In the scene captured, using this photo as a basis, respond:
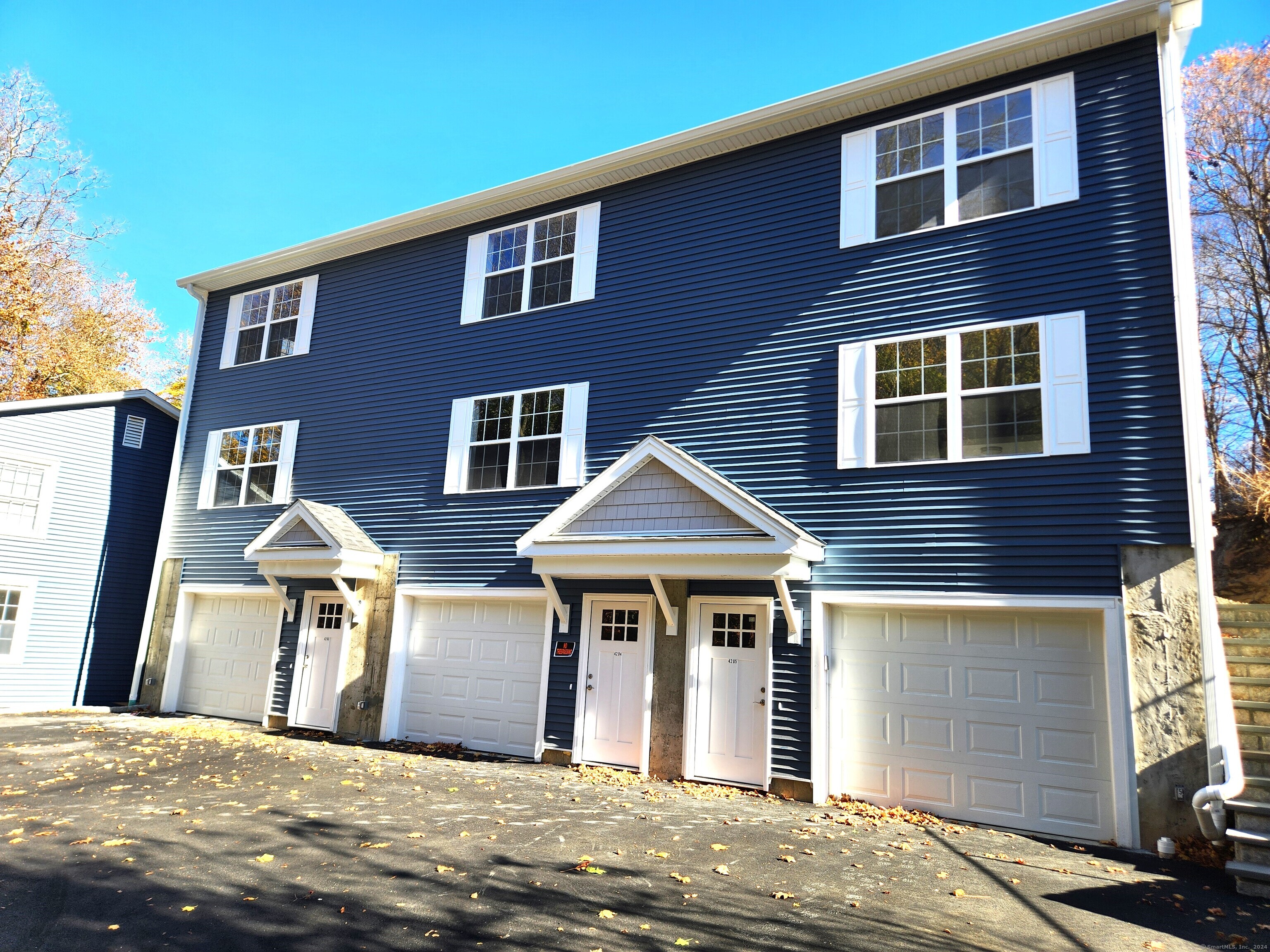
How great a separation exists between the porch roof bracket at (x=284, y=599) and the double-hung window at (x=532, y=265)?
5327mm

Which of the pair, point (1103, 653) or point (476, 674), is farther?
point (476, 674)

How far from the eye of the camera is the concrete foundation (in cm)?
659

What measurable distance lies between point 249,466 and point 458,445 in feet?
16.7

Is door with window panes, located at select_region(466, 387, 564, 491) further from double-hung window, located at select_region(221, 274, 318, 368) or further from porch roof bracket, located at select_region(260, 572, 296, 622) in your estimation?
double-hung window, located at select_region(221, 274, 318, 368)

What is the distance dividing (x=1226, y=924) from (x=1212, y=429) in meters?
17.9

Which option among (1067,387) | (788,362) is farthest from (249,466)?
(1067,387)

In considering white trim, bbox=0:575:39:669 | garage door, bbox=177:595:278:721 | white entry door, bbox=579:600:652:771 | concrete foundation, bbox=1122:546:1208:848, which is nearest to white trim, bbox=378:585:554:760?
white entry door, bbox=579:600:652:771

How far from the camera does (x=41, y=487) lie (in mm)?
14320

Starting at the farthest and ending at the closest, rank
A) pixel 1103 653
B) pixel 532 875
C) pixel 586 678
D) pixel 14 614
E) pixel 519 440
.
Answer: pixel 14 614
pixel 519 440
pixel 586 678
pixel 1103 653
pixel 532 875

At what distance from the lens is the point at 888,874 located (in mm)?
5691

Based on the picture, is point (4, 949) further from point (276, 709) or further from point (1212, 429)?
point (1212, 429)

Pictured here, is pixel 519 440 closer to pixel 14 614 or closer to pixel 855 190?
pixel 855 190

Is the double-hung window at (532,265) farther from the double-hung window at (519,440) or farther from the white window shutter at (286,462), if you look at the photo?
the white window shutter at (286,462)

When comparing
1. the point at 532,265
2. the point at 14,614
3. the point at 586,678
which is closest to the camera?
the point at 586,678
